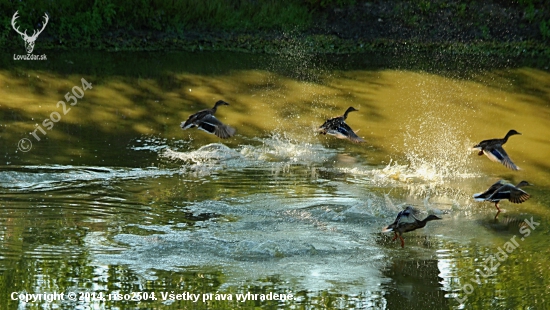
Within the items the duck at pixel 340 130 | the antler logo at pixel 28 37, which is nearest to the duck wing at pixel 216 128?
the duck at pixel 340 130

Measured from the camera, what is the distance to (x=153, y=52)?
711 inches

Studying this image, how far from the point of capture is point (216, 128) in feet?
34.2

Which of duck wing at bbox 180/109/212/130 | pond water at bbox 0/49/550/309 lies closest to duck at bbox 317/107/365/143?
pond water at bbox 0/49/550/309

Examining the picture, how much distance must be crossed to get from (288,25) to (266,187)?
10780 millimetres

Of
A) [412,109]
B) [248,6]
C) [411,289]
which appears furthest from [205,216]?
[248,6]

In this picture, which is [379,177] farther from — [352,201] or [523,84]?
[523,84]

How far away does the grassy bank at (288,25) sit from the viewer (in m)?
18.4

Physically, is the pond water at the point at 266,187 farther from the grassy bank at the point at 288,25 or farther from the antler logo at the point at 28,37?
the grassy bank at the point at 288,25

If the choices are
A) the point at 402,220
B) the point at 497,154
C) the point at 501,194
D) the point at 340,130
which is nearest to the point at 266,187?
the point at 340,130

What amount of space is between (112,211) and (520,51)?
514 inches

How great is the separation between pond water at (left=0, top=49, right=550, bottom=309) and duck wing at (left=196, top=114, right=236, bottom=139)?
1.47 ft

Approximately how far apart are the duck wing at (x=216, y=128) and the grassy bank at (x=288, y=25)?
320 inches

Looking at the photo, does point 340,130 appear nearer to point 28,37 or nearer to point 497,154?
point 497,154

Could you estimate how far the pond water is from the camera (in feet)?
22.2
